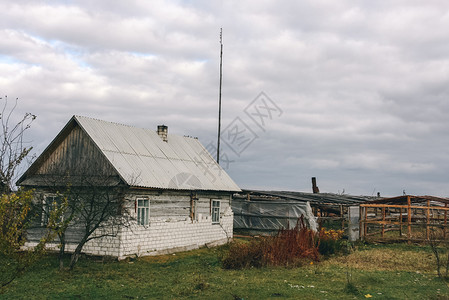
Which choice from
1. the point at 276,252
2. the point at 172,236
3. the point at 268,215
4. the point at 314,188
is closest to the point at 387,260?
the point at 276,252

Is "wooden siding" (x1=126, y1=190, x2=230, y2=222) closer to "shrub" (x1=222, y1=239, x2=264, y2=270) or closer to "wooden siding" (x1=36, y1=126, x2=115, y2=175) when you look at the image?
"wooden siding" (x1=36, y1=126, x2=115, y2=175)

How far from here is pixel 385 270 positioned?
15.4 meters

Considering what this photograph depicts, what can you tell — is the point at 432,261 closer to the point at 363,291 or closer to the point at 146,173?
the point at 363,291

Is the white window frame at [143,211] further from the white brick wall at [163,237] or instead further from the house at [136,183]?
the white brick wall at [163,237]

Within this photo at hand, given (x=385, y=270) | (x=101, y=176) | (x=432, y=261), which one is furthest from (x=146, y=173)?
(x=432, y=261)

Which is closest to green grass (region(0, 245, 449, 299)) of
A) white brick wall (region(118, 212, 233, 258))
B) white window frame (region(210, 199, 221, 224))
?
white brick wall (region(118, 212, 233, 258))

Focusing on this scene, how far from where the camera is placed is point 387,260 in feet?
57.9

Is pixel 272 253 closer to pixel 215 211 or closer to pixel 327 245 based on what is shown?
pixel 327 245

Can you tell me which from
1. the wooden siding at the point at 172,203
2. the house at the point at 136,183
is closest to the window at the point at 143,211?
the house at the point at 136,183

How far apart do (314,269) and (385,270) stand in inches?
96.2

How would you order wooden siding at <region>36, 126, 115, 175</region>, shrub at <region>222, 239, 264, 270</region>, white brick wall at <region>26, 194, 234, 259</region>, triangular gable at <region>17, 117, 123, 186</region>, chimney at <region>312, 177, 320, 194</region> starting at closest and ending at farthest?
1. shrub at <region>222, 239, 264, 270</region>
2. white brick wall at <region>26, 194, 234, 259</region>
3. triangular gable at <region>17, 117, 123, 186</region>
4. wooden siding at <region>36, 126, 115, 175</region>
5. chimney at <region>312, 177, 320, 194</region>

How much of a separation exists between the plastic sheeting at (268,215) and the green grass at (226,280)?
907cm

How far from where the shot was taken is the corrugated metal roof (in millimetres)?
18938

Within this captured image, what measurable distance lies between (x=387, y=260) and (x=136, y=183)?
A: 34.1 feet
